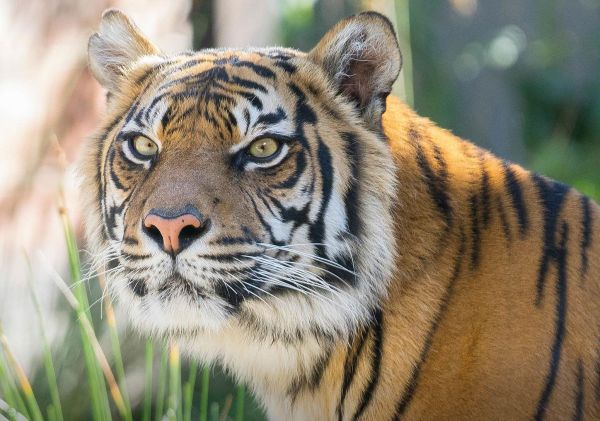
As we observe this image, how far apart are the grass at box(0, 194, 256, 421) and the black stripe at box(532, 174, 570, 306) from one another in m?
1.09

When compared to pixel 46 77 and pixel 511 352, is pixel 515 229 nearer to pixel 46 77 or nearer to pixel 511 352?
pixel 511 352

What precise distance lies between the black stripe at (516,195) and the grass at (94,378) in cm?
109

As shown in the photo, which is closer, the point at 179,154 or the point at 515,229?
the point at 179,154

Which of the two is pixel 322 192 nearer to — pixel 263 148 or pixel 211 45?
pixel 263 148

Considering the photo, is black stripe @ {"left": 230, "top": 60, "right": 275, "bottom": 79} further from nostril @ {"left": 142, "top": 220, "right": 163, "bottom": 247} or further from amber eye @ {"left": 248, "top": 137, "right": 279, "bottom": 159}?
nostril @ {"left": 142, "top": 220, "right": 163, "bottom": 247}

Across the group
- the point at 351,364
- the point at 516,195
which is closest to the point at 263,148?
the point at 351,364

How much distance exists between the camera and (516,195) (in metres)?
2.84

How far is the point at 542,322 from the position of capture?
8.63 feet

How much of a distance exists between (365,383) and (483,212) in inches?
24.4

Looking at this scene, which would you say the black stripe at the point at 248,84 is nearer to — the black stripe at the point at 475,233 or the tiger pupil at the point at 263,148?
the tiger pupil at the point at 263,148

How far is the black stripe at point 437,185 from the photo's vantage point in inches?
109

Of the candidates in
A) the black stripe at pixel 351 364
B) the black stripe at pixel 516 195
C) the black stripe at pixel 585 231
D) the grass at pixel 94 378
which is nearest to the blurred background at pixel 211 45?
the grass at pixel 94 378

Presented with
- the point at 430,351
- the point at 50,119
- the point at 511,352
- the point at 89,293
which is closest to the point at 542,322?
the point at 511,352

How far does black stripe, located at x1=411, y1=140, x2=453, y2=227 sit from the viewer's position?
2.76 meters
